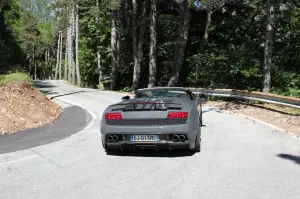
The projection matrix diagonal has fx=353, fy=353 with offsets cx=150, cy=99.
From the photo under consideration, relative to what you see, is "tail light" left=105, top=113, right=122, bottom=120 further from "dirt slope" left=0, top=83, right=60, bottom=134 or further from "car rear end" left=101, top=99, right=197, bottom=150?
"dirt slope" left=0, top=83, right=60, bottom=134

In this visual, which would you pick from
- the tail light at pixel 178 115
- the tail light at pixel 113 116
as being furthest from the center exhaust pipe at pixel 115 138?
the tail light at pixel 178 115

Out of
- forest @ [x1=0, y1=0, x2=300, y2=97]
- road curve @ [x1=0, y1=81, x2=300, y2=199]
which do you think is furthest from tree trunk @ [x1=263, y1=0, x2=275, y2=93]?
road curve @ [x1=0, y1=81, x2=300, y2=199]

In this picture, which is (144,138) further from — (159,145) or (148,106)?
(148,106)

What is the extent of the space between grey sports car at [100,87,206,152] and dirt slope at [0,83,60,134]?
4543 mm

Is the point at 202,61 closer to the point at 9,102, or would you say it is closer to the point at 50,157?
the point at 9,102

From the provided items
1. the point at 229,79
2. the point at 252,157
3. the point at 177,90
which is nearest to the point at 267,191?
the point at 252,157

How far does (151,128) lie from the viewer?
260 inches

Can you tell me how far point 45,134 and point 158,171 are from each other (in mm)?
4926

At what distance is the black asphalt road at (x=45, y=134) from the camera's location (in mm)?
8359

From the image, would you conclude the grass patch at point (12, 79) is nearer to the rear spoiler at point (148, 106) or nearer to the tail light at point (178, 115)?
the rear spoiler at point (148, 106)

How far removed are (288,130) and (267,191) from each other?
215 inches

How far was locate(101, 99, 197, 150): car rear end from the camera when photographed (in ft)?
21.6

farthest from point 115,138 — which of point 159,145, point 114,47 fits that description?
point 114,47

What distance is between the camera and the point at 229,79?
2075 cm
